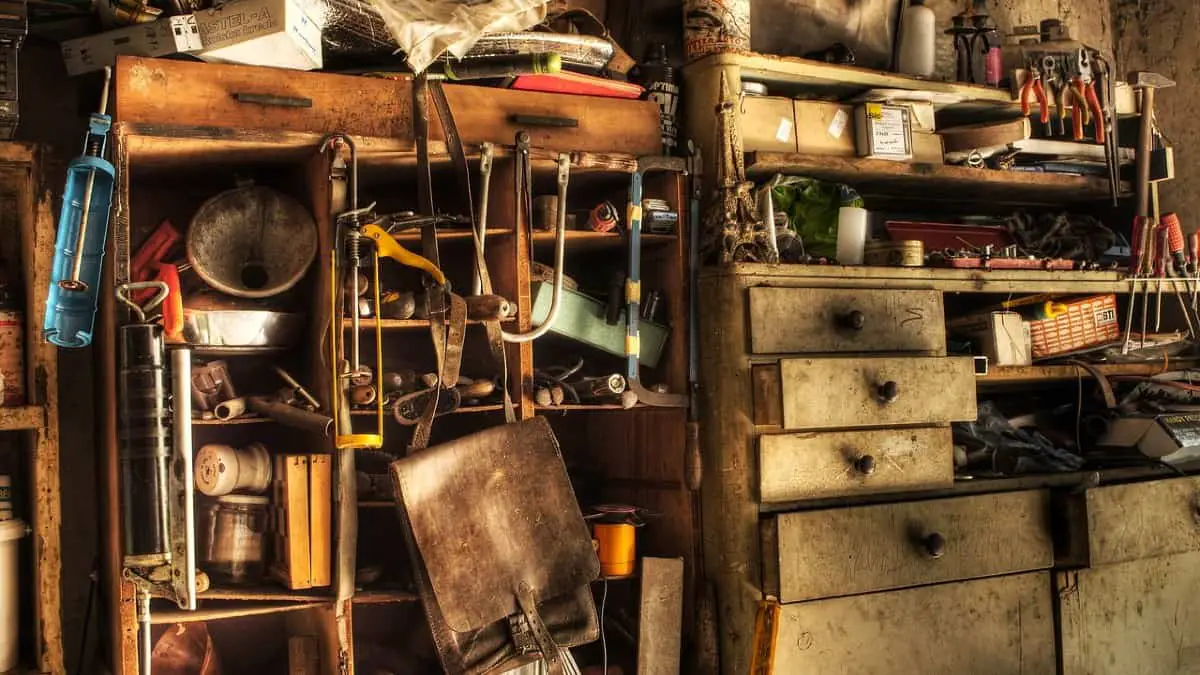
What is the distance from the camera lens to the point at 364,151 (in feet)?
8.04

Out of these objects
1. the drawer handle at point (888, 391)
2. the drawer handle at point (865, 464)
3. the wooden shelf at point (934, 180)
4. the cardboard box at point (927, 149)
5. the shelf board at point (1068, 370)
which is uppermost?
the cardboard box at point (927, 149)

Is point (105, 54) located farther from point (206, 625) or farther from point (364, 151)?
point (206, 625)

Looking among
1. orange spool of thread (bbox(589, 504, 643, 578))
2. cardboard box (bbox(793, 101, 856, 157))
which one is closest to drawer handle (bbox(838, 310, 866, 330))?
cardboard box (bbox(793, 101, 856, 157))

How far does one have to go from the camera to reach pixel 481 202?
2.50 m

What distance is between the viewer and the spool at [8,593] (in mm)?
2291

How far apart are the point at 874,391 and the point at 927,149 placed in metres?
0.84

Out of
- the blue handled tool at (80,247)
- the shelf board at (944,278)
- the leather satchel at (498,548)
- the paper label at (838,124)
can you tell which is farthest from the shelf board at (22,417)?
the paper label at (838,124)

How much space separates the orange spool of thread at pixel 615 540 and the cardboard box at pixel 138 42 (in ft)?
4.93

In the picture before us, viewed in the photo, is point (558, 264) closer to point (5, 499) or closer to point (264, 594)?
point (264, 594)

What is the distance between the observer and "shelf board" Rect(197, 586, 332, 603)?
2.28 metres


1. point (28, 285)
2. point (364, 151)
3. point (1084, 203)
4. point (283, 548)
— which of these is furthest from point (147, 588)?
point (1084, 203)

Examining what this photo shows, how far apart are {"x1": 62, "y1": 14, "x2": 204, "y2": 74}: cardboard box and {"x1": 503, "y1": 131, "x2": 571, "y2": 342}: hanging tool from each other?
763mm

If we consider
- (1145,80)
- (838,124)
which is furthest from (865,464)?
(1145,80)

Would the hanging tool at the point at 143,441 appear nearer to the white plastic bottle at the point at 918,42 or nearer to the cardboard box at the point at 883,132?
the cardboard box at the point at 883,132
